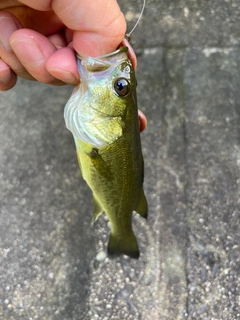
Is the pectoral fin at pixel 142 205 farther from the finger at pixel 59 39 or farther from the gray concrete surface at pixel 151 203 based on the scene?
the finger at pixel 59 39

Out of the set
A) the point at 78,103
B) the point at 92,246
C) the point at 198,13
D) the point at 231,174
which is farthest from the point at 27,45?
the point at 198,13

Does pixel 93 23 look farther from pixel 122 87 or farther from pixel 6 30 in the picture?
pixel 6 30

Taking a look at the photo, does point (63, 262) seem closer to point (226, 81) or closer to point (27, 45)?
point (27, 45)

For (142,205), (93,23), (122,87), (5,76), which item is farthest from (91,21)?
(142,205)

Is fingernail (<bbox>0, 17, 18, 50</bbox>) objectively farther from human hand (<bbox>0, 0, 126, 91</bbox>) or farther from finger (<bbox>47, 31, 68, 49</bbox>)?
finger (<bbox>47, 31, 68, 49</bbox>)

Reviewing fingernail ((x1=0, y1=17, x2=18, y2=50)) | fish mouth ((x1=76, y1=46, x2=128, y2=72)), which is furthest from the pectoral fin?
fingernail ((x1=0, y1=17, x2=18, y2=50))

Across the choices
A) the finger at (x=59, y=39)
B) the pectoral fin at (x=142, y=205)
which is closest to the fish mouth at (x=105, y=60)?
the finger at (x=59, y=39)

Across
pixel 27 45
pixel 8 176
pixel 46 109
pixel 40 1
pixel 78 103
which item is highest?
pixel 40 1
